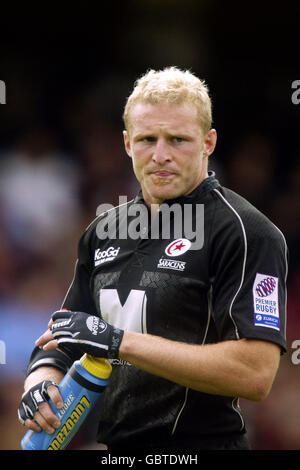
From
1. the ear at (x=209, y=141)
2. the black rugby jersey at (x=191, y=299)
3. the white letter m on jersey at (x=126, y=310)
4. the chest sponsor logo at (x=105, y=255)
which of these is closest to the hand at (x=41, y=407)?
the black rugby jersey at (x=191, y=299)

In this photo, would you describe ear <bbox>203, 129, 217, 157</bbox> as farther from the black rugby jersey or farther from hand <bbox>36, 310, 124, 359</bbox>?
hand <bbox>36, 310, 124, 359</bbox>

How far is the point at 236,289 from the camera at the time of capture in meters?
2.69

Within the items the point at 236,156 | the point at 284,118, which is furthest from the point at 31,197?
the point at 284,118

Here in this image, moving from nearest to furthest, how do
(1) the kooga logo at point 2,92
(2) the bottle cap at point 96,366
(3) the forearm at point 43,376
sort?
1. (2) the bottle cap at point 96,366
2. (3) the forearm at point 43,376
3. (1) the kooga logo at point 2,92

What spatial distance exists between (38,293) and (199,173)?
306cm

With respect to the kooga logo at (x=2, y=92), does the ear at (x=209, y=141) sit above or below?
below

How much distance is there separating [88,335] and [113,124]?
4.37m

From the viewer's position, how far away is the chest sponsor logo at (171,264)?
111 inches

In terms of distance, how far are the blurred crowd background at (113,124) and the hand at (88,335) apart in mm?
2949

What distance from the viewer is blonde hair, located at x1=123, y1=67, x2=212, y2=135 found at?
298 cm

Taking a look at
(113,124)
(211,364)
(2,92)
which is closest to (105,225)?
(211,364)

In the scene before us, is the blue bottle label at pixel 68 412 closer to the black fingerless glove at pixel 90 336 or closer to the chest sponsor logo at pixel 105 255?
the black fingerless glove at pixel 90 336

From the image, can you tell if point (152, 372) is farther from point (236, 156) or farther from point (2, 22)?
point (2, 22)

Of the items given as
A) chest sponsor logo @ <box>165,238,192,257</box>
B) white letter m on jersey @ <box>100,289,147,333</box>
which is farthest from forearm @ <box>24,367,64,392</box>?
chest sponsor logo @ <box>165,238,192,257</box>
